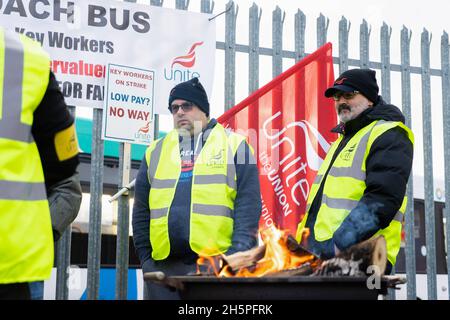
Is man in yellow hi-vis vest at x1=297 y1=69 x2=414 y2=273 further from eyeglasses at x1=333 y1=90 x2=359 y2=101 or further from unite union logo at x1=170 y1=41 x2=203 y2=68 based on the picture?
unite union logo at x1=170 y1=41 x2=203 y2=68

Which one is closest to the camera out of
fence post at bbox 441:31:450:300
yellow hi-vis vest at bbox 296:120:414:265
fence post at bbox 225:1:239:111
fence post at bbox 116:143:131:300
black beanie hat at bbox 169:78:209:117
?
yellow hi-vis vest at bbox 296:120:414:265

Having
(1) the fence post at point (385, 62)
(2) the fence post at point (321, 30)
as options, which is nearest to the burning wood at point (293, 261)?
(2) the fence post at point (321, 30)

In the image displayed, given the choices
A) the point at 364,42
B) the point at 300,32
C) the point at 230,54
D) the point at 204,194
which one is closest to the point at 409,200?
the point at 364,42

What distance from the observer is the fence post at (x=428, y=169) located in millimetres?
7391

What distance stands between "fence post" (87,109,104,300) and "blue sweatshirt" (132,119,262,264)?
4.01 ft

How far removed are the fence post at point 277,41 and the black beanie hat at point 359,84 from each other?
227 cm

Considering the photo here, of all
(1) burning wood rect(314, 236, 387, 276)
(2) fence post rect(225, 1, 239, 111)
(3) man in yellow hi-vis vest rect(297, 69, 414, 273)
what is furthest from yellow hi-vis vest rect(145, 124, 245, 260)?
(2) fence post rect(225, 1, 239, 111)

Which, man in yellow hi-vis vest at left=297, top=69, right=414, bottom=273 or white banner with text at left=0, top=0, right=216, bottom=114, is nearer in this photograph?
man in yellow hi-vis vest at left=297, top=69, right=414, bottom=273

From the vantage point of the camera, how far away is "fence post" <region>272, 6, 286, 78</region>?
6.74 metres

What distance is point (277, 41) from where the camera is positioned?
22.2 feet

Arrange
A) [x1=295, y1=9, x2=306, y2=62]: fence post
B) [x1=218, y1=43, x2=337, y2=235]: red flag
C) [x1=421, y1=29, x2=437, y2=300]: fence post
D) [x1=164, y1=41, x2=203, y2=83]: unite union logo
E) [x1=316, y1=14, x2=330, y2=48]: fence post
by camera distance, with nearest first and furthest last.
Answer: [x1=218, y1=43, x2=337, y2=235]: red flag → [x1=164, y1=41, x2=203, y2=83]: unite union logo → [x1=295, y1=9, x2=306, y2=62]: fence post → [x1=316, y1=14, x2=330, y2=48]: fence post → [x1=421, y1=29, x2=437, y2=300]: fence post

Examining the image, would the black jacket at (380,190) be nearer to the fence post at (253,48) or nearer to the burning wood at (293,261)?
the burning wood at (293,261)

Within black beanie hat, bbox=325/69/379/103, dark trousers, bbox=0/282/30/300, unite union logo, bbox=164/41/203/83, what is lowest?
dark trousers, bbox=0/282/30/300

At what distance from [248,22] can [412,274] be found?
311 cm
